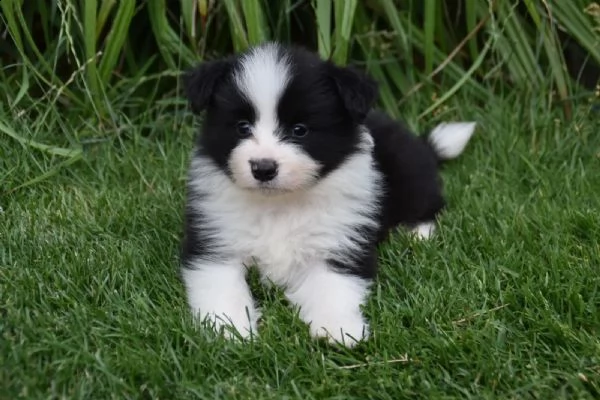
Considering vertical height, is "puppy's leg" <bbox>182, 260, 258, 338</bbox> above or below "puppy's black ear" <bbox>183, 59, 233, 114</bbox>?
below

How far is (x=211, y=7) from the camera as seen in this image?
492 cm

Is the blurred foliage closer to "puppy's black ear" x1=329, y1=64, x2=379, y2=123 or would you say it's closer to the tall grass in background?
the tall grass in background

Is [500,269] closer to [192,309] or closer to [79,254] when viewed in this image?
[192,309]

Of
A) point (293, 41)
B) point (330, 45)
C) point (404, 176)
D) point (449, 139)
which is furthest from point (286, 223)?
point (293, 41)

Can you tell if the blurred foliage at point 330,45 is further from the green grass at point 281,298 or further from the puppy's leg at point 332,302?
the puppy's leg at point 332,302

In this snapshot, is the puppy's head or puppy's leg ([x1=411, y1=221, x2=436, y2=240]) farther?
puppy's leg ([x1=411, y1=221, x2=436, y2=240])

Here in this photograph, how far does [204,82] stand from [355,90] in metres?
0.55

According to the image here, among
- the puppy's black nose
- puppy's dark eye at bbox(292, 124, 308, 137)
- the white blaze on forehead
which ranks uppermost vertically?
the white blaze on forehead

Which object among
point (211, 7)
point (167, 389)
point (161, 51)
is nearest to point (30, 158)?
point (161, 51)

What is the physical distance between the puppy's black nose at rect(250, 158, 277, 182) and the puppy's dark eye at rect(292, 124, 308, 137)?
0.18 m

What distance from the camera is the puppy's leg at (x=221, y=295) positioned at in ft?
9.88

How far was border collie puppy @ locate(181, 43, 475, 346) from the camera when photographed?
309 cm

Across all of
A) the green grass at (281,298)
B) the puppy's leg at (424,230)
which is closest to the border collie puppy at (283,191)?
the green grass at (281,298)

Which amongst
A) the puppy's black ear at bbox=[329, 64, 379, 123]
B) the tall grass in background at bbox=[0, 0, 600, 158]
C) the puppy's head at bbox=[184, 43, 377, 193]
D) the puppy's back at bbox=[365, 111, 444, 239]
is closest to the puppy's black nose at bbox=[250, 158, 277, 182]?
the puppy's head at bbox=[184, 43, 377, 193]
